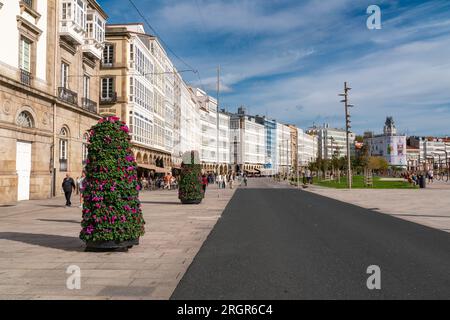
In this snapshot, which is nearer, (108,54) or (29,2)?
(29,2)

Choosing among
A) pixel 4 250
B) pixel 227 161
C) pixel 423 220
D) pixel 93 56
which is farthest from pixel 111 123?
pixel 227 161

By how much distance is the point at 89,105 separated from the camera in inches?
1345

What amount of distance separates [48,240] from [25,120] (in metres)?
16.2

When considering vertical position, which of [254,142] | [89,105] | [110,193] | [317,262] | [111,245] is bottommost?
[317,262]

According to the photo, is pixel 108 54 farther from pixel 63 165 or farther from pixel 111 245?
pixel 111 245

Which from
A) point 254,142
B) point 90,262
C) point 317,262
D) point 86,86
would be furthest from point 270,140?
point 90,262

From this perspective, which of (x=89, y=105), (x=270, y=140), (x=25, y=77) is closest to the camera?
Answer: (x=25, y=77)

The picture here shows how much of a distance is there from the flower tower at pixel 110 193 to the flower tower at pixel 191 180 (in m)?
12.9

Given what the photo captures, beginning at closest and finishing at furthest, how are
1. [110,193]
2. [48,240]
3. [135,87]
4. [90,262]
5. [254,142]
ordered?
[90,262], [110,193], [48,240], [135,87], [254,142]

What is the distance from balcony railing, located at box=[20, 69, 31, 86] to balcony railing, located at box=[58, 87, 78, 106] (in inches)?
145

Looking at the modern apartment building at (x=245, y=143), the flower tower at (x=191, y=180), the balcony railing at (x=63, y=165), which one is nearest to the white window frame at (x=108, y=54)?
the balcony railing at (x=63, y=165)

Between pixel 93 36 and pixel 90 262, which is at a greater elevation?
pixel 93 36

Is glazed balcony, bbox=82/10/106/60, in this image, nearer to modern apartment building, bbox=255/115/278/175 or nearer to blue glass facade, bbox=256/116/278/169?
modern apartment building, bbox=255/115/278/175

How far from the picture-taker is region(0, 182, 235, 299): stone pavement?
5785 millimetres
